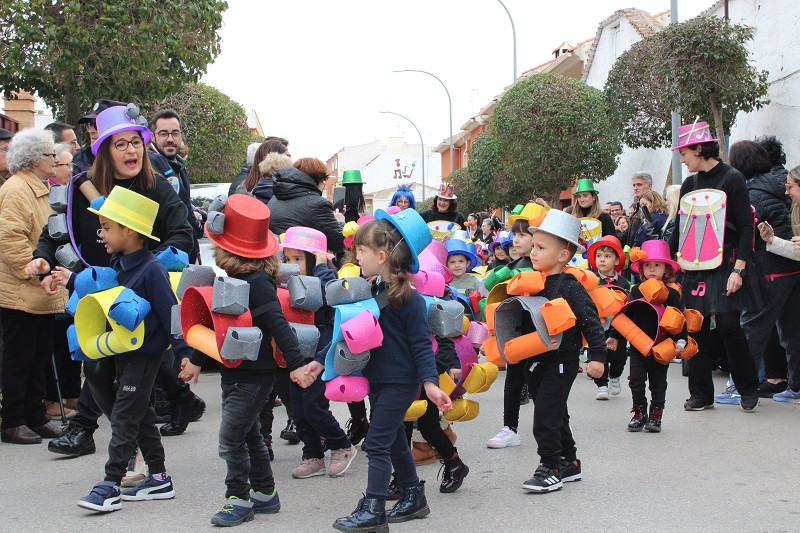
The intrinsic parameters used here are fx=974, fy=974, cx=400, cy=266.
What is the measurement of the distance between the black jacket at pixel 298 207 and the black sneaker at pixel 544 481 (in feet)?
7.43

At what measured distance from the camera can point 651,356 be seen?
7.41m

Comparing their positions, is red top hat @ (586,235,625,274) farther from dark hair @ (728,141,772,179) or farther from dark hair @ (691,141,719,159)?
dark hair @ (728,141,772,179)

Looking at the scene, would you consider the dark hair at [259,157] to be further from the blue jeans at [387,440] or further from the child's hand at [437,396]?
the child's hand at [437,396]

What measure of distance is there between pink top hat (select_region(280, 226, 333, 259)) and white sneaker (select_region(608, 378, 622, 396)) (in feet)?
14.2

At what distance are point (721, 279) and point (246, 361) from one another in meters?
4.61

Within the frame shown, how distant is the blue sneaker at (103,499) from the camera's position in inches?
201

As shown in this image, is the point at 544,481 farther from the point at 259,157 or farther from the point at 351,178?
the point at 351,178

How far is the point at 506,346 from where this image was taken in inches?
233

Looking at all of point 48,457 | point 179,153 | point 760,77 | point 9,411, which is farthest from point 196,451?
point 760,77

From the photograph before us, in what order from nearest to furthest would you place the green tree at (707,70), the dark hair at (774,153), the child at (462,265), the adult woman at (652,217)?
the child at (462,265) → the dark hair at (774,153) → the adult woman at (652,217) → the green tree at (707,70)

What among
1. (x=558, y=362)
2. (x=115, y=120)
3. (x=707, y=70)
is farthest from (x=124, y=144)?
(x=707, y=70)

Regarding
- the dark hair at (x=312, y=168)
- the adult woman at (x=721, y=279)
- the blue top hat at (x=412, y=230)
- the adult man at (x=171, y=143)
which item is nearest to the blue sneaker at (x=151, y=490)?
the blue top hat at (x=412, y=230)

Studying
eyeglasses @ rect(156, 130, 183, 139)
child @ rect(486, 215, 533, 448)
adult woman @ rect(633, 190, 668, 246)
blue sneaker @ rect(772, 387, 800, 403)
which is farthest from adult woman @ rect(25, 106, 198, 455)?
adult woman @ rect(633, 190, 668, 246)

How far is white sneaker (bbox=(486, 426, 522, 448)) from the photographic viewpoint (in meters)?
6.91
